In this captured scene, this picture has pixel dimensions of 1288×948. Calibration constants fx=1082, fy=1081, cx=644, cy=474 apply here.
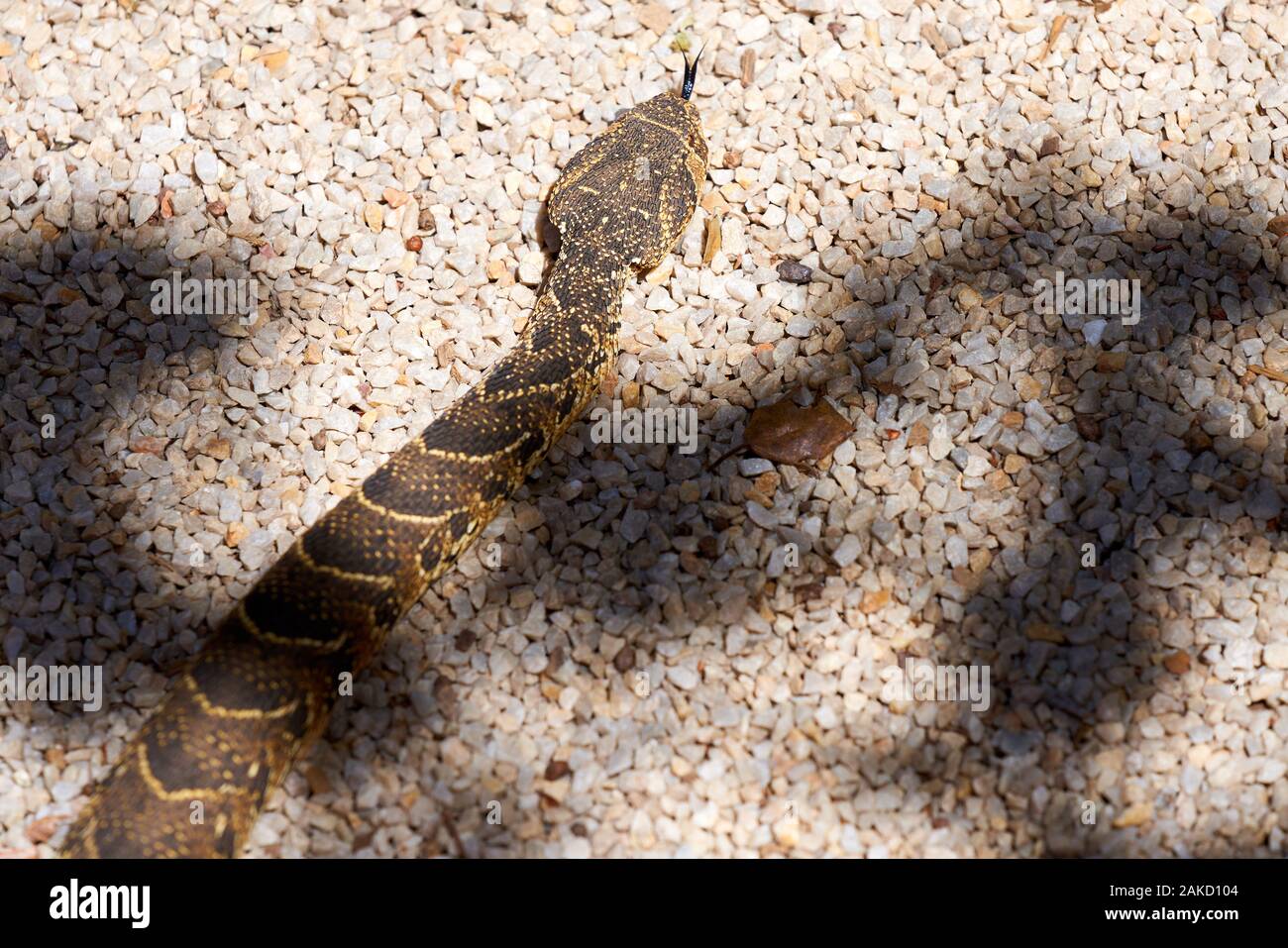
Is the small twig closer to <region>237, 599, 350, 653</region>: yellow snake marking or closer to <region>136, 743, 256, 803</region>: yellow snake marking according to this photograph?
<region>237, 599, 350, 653</region>: yellow snake marking

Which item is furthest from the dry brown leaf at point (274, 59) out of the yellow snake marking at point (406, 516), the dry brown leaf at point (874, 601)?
the dry brown leaf at point (874, 601)

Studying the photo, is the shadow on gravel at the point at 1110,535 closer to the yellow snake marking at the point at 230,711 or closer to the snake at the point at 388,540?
the snake at the point at 388,540

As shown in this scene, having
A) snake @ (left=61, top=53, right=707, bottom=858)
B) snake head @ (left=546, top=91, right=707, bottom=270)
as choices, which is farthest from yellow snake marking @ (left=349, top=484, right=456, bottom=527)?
snake head @ (left=546, top=91, right=707, bottom=270)

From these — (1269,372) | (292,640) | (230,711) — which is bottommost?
(230,711)

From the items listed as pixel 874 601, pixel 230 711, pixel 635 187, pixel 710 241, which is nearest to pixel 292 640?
pixel 230 711

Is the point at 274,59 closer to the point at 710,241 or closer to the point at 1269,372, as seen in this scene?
the point at 710,241
